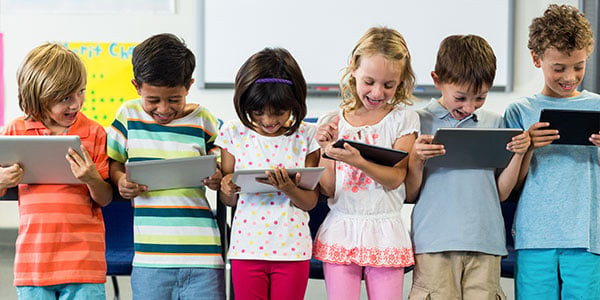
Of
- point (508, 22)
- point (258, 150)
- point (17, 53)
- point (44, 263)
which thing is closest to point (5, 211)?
point (17, 53)

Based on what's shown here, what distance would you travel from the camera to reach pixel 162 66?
180cm

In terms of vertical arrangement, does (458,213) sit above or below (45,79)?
below

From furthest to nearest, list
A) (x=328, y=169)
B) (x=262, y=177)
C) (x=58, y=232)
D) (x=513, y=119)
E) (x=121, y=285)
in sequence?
(x=121, y=285) < (x=513, y=119) < (x=328, y=169) < (x=58, y=232) < (x=262, y=177)

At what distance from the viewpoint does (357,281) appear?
1.86 meters

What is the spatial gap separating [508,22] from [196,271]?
3276mm

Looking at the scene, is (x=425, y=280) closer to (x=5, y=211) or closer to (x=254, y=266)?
(x=254, y=266)

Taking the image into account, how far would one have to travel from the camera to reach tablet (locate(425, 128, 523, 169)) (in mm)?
1750

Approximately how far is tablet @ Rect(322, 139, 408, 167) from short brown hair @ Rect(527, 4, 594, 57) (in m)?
0.66

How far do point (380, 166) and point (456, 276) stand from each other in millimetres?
414

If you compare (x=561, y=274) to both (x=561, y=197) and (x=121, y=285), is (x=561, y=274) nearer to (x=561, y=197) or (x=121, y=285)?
(x=561, y=197)

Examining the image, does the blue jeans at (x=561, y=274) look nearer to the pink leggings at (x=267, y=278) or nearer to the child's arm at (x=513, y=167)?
the child's arm at (x=513, y=167)

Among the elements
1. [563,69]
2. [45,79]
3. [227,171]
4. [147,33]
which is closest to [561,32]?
[563,69]

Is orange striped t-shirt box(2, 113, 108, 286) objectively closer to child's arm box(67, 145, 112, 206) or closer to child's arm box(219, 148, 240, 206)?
child's arm box(67, 145, 112, 206)

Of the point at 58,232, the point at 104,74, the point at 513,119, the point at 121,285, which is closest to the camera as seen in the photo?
the point at 58,232
